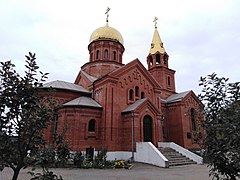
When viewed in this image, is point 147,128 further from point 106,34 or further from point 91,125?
point 106,34

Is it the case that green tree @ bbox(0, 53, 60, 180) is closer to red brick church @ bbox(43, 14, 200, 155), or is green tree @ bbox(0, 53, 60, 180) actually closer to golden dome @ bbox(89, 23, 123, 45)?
red brick church @ bbox(43, 14, 200, 155)

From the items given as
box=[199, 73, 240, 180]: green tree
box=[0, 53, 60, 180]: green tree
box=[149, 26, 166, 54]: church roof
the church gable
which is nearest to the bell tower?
box=[149, 26, 166, 54]: church roof

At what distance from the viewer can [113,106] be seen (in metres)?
19.7

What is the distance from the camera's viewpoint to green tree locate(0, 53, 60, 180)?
4641 mm

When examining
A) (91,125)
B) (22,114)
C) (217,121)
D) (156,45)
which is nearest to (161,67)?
(156,45)

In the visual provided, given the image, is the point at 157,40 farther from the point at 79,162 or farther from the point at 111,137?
the point at 79,162

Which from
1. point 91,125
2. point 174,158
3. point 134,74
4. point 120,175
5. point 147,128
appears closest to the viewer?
point 120,175

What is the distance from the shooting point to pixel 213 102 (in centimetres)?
678

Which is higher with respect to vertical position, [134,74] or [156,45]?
[156,45]

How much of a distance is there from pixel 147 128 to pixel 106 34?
1399 centimetres

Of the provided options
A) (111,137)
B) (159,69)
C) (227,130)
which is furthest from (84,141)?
(159,69)

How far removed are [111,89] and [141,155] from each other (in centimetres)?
695

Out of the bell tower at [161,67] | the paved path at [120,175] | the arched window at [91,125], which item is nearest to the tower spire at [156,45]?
the bell tower at [161,67]

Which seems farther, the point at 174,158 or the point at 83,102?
the point at 83,102
